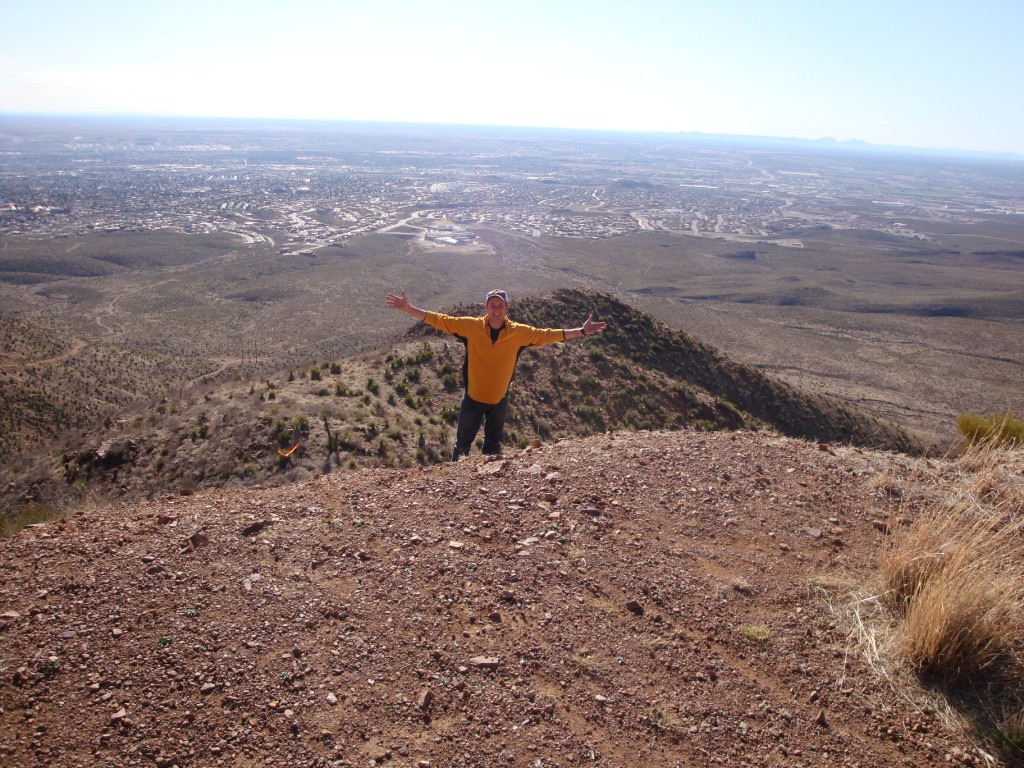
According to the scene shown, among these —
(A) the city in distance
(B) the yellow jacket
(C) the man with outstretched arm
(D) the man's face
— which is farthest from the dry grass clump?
(A) the city in distance

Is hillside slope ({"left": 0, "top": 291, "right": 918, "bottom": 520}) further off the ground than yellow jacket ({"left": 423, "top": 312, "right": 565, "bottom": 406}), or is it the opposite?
yellow jacket ({"left": 423, "top": 312, "right": 565, "bottom": 406})

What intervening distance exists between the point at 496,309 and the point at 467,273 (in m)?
55.5

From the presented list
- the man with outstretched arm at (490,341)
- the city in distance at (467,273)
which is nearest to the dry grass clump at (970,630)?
the man with outstretched arm at (490,341)

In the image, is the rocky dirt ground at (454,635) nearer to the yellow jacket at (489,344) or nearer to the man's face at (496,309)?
the yellow jacket at (489,344)

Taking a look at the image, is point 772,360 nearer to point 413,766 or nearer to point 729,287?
point 729,287

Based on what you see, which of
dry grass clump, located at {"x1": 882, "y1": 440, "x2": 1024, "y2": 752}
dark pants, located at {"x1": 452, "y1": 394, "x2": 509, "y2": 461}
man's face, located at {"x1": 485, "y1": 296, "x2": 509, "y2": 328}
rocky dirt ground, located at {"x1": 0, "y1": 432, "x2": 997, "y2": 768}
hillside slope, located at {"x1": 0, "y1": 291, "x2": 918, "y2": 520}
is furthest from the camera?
hillside slope, located at {"x1": 0, "y1": 291, "x2": 918, "y2": 520}

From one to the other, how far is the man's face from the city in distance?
45.9ft

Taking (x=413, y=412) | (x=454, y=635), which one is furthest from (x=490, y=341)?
(x=413, y=412)

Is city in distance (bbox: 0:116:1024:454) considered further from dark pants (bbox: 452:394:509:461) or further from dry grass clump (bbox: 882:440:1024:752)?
dry grass clump (bbox: 882:440:1024:752)

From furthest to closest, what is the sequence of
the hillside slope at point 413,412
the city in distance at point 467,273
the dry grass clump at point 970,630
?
the city in distance at point 467,273 → the hillside slope at point 413,412 → the dry grass clump at point 970,630

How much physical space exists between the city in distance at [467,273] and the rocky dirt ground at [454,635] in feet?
49.5

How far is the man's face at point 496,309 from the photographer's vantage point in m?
6.11

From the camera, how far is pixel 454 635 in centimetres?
347

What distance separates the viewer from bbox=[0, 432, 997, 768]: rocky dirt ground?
109 inches
